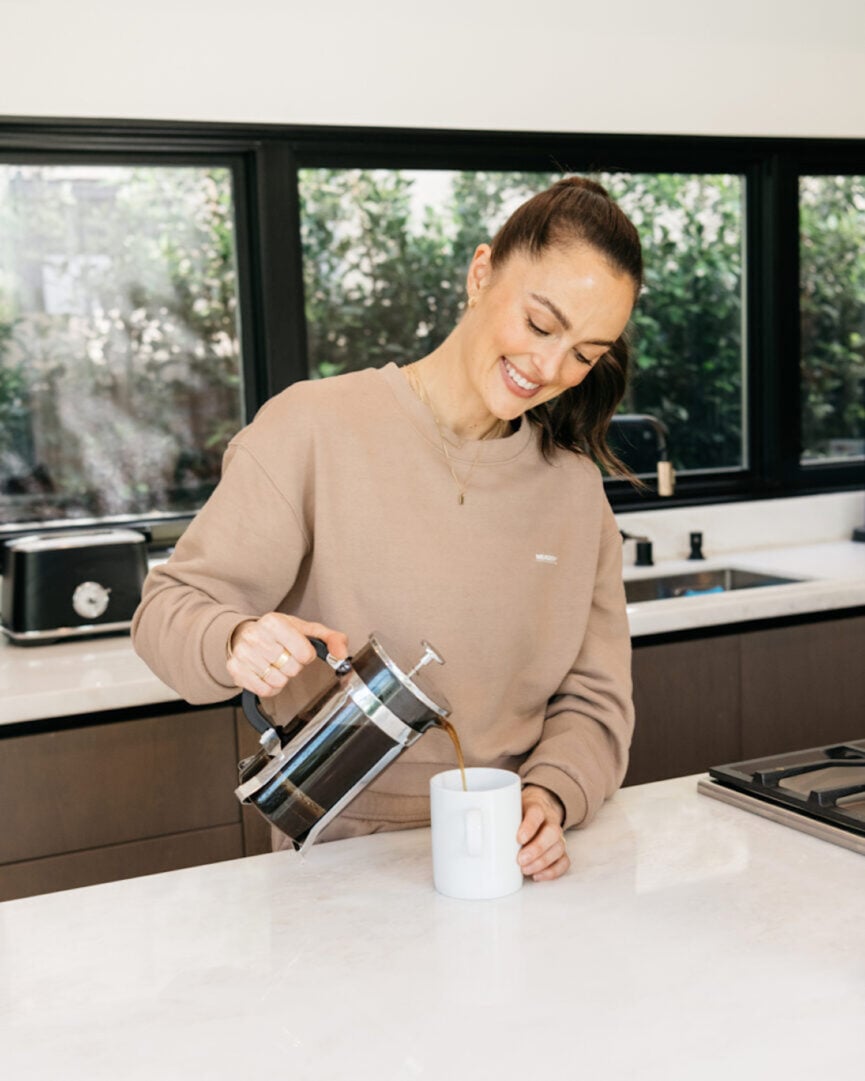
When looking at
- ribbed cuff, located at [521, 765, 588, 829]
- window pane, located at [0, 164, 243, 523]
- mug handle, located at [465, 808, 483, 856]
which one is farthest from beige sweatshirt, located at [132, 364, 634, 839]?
window pane, located at [0, 164, 243, 523]

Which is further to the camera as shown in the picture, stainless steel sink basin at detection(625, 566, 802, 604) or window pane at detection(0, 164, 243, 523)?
stainless steel sink basin at detection(625, 566, 802, 604)

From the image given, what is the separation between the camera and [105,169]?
111 inches

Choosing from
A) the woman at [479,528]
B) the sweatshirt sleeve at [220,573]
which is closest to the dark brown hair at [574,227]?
the woman at [479,528]

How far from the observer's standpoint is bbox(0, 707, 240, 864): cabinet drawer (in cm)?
211

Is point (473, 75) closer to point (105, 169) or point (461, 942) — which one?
point (105, 169)

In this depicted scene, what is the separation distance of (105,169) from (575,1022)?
91.6 inches

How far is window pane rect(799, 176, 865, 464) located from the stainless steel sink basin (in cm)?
64

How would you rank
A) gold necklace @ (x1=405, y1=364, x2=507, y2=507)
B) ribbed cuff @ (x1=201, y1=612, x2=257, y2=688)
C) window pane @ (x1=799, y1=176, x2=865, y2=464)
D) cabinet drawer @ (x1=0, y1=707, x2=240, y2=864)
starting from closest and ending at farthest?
ribbed cuff @ (x1=201, y1=612, x2=257, y2=688), gold necklace @ (x1=405, y1=364, x2=507, y2=507), cabinet drawer @ (x1=0, y1=707, x2=240, y2=864), window pane @ (x1=799, y1=176, x2=865, y2=464)

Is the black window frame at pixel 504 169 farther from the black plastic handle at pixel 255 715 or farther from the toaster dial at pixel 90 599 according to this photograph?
the black plastic handle at pixel 255 715

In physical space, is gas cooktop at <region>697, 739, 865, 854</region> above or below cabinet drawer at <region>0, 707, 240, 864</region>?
above

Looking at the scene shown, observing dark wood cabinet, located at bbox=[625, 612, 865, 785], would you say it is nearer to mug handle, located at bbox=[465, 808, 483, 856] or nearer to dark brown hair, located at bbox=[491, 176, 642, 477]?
dark brown hair, located at bbox=[491, 176, 642, 477]

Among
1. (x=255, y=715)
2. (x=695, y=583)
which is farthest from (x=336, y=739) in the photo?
(x=695, y=583)

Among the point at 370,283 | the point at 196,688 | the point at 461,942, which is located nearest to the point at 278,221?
the point at 370,283

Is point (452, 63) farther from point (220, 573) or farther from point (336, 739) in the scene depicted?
point (336, 739)
